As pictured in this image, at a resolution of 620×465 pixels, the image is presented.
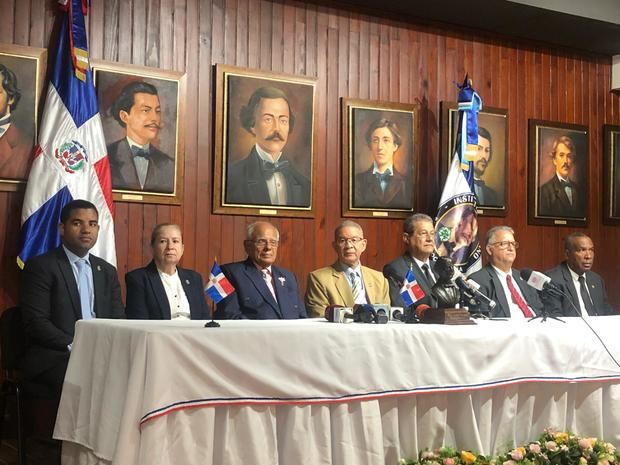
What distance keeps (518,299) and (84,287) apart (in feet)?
9.66

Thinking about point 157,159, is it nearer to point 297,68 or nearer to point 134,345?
point 297,68

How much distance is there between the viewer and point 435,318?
4266 millimetres

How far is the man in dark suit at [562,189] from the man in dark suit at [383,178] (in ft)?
5.37

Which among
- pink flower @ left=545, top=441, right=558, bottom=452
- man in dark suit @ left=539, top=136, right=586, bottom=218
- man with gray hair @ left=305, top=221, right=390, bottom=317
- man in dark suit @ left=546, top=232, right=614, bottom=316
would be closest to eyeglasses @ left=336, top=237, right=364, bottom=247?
man with gray hair @ left=305, top=221, right=390, bottom=317

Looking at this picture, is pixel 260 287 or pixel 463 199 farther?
pixel 463 199

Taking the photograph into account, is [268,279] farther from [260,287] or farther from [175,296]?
[175,296]

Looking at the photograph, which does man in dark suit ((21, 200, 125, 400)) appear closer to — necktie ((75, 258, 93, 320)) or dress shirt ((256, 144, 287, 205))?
necktie ((75, 258, 93, 320))

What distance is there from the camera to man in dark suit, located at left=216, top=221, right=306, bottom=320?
17.5 feet

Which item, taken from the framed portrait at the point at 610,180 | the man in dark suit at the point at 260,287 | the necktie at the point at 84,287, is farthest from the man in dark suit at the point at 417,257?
the framed portrait at the point at 610,180

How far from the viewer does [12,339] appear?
4613 millimetres

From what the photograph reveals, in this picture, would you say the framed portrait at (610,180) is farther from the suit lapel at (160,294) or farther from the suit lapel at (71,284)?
the suit lapel at (71,284)

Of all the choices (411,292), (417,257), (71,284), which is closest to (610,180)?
(417,257)

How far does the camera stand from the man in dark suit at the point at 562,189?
823 cm

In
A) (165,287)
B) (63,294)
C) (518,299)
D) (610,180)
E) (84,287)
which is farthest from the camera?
(610,180)
